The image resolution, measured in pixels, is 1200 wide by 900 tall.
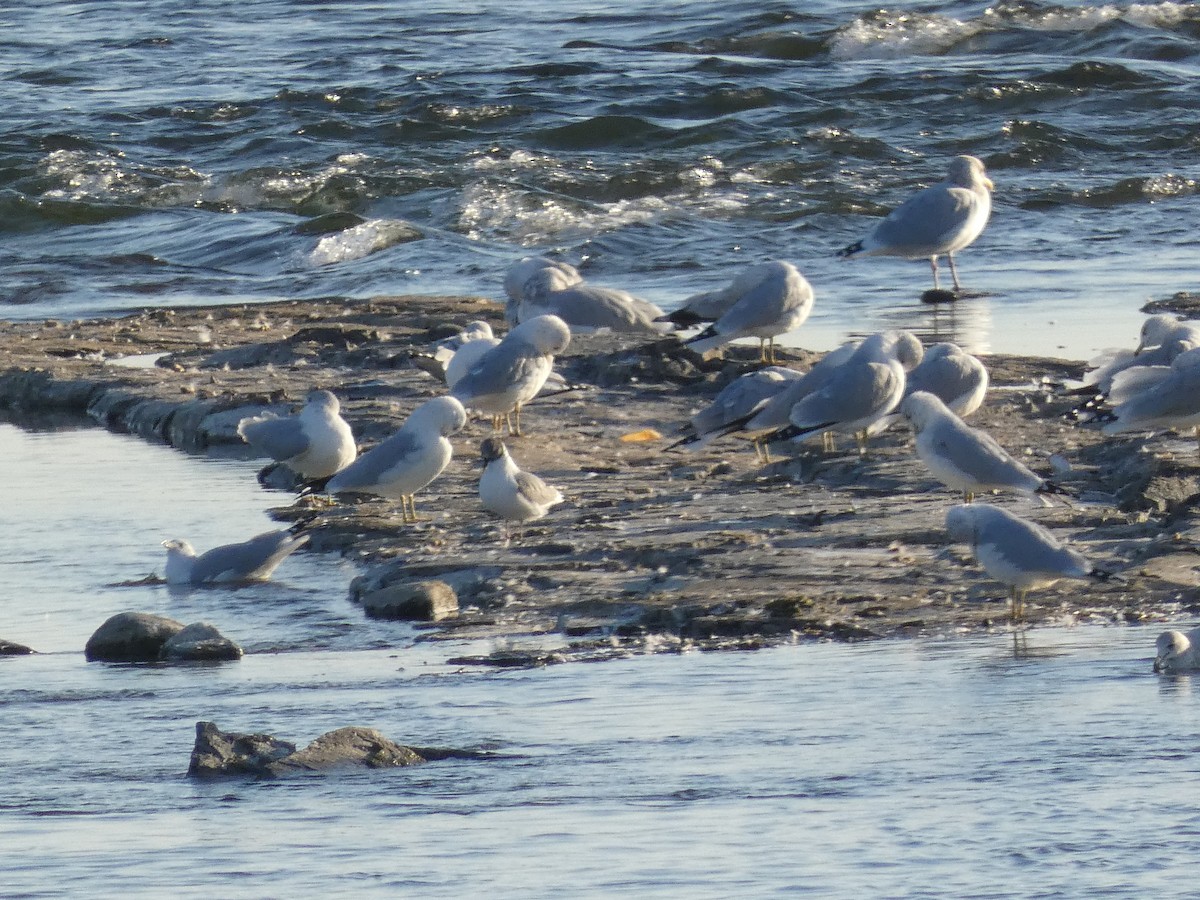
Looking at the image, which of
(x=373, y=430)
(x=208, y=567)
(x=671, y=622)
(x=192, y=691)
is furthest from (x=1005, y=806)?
(x=373, y=430)

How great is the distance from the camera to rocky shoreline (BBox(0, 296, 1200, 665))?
6230mm

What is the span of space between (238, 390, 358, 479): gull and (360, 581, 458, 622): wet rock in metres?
1.78

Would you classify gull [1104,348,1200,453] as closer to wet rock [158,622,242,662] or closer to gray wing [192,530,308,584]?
gray wing [192,530,308,584]

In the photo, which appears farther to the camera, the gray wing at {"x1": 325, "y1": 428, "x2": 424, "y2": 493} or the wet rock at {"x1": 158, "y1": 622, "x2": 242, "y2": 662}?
the gray wing at {"x1": 325, "y1": 428, "x2": 424, "y2": 493}

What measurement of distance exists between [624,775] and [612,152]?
16689 mm

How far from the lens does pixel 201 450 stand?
32.3ft

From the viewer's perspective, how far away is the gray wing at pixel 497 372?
9.14m

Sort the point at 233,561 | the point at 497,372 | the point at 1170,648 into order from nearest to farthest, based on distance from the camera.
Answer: the point at 1170,648, the point at 233,561, the point at 497,372

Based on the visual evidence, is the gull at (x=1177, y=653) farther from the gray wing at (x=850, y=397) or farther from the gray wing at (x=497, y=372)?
the gray wing at (x=497, y=372)

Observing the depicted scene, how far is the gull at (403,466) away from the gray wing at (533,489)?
0.48m

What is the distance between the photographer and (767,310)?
10.4m

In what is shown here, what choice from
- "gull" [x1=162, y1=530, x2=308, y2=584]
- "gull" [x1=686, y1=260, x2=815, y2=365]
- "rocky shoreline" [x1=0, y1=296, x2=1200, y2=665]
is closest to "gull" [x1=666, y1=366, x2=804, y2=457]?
"rocky shoreline" [x1=0, y1=296, x2=1200, y2=665]

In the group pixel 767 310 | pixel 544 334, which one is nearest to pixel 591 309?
pixel 767 310

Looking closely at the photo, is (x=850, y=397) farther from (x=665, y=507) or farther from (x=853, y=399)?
(x=665, y=507)
